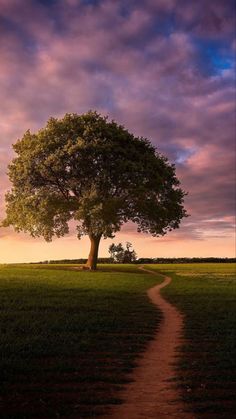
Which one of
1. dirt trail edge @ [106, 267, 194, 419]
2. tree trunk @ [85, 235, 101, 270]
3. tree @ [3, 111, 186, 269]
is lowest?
dirt trail edge @ [106, 267, 194, 419]

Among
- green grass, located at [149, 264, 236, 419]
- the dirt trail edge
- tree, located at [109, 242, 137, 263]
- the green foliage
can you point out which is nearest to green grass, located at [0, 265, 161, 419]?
the dirt trail edge

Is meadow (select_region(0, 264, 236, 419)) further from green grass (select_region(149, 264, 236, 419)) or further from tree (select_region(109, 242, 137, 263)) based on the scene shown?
tree (select_region(109, 242, 137, 263))

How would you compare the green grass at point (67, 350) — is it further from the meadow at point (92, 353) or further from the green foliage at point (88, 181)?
the green foliage at point (88, 181)

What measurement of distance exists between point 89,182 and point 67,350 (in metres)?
50.8

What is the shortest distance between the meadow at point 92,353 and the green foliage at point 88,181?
110ft

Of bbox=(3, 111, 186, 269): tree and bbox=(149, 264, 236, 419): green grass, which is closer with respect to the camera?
bbox=(149, 264, 236, 419): green grass

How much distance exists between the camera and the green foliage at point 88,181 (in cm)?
6562

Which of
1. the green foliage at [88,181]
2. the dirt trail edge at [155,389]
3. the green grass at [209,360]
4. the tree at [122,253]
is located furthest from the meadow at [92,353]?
the tree at [122,253]

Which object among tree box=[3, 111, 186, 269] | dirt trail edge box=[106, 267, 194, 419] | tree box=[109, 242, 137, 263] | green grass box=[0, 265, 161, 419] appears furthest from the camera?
tree box=[109, 242, 137, 263]

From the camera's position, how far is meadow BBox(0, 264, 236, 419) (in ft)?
38.5

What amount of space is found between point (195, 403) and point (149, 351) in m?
6.42

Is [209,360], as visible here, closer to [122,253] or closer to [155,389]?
[155,389]

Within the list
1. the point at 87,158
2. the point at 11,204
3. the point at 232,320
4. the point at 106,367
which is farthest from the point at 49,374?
the point at 11,204

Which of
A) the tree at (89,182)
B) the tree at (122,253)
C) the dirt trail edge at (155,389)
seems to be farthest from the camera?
the tree at (122,253)
